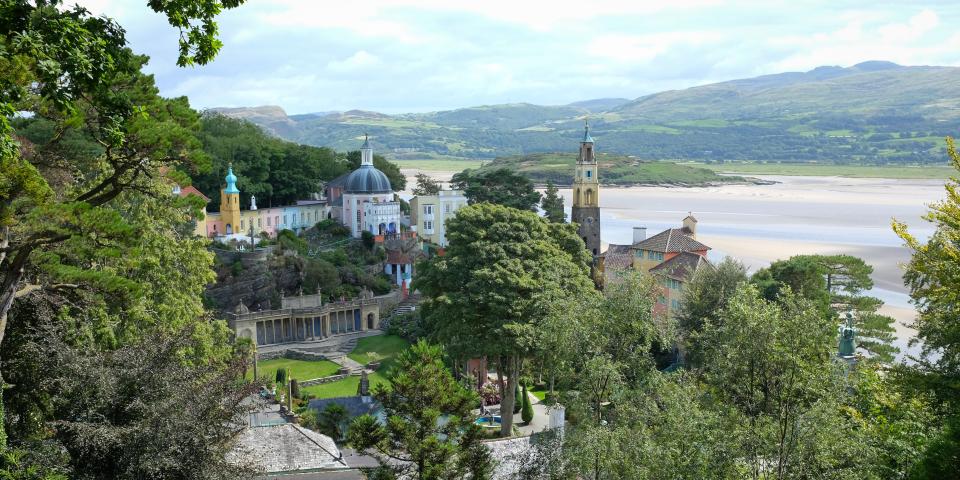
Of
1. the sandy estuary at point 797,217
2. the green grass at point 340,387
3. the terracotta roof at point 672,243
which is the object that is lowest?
the green grass at point 340,387

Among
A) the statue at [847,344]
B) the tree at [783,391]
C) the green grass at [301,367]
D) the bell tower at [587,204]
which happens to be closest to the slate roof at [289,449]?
the tree at [783,391]

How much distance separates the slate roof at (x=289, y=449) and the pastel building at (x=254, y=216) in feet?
121

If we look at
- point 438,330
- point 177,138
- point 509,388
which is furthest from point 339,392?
point 177,138

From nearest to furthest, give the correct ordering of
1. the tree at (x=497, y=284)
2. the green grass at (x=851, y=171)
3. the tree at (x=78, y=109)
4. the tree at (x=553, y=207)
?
the tree at (x=78, y=109) < the tree at (x=497, y=284) < the tree at (x=553, y=207) < the green grass at (x=851, y=171)

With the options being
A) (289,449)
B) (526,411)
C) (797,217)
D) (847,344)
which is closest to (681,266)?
(526,411)

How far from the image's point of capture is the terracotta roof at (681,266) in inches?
1882

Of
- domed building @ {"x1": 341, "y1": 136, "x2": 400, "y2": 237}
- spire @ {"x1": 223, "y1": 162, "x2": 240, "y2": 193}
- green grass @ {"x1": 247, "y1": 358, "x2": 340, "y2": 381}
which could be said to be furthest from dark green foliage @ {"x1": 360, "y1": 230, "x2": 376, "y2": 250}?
green grass @ {"x1": 247, "y1": 358, "x2": 340, "y2": 381}

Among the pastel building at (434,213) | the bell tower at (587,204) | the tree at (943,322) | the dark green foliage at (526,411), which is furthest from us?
the pastel building at (434,213)

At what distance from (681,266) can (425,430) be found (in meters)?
31.8

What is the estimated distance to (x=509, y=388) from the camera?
118ft

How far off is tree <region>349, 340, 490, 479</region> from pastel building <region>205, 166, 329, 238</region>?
4501 centimetres

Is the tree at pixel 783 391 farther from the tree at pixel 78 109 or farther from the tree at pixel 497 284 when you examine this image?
the tree at pixel 497 284

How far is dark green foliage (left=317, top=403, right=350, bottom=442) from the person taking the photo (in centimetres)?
3554

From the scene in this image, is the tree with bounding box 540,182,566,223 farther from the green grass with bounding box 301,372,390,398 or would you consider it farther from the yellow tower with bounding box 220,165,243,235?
the green grass with bounding box 301,372,390,398
